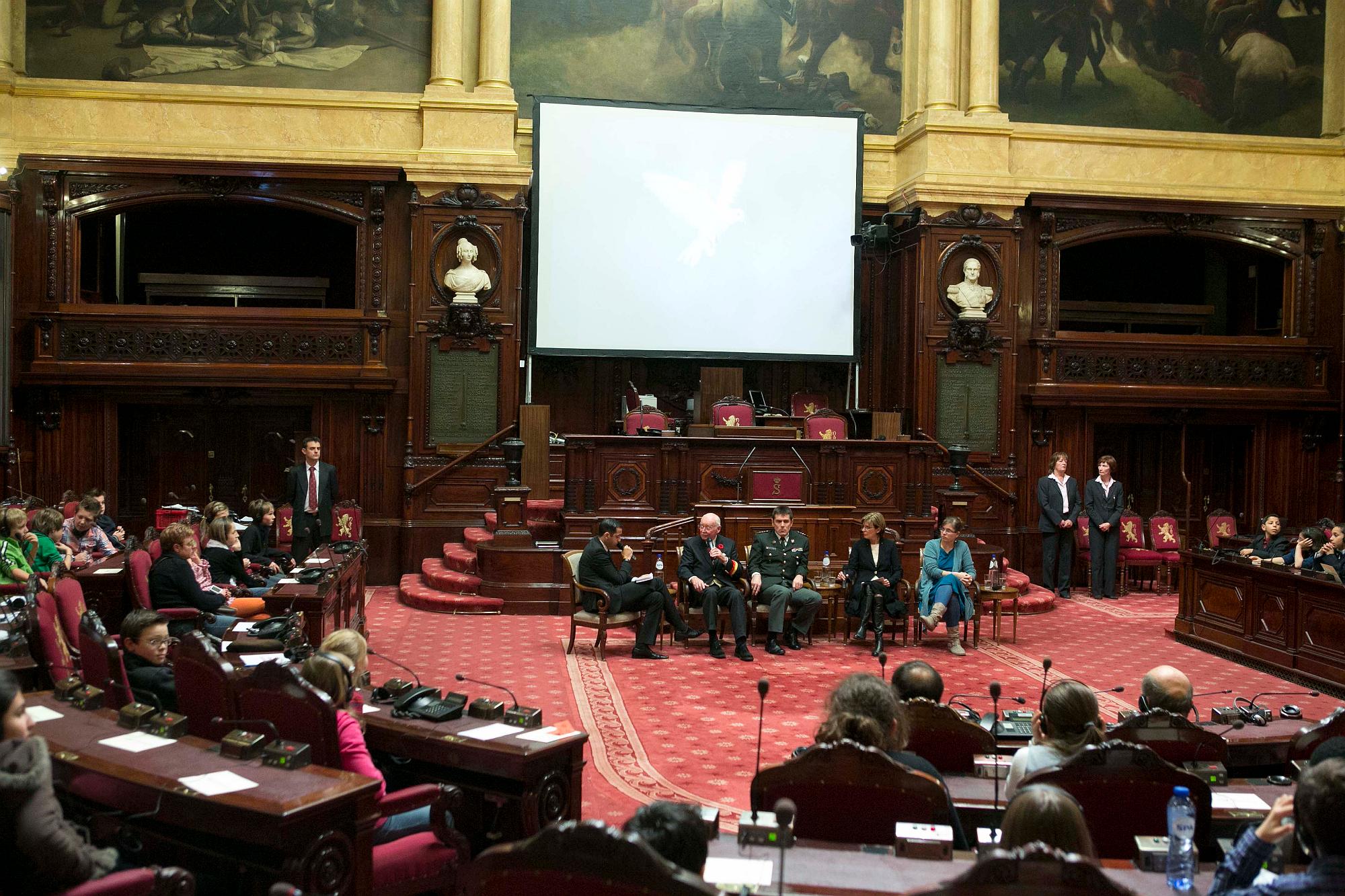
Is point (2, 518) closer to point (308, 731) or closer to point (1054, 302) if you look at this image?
point (308, 731)

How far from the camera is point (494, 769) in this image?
4.29 m

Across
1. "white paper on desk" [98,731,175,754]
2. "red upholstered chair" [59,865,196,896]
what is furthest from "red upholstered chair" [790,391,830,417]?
"red upholstered chair" [59,865,196,896]

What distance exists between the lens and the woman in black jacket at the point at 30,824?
2.87 meters

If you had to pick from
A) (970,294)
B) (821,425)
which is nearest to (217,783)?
(821,425)

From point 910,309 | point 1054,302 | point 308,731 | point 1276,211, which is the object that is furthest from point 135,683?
point 1276,211

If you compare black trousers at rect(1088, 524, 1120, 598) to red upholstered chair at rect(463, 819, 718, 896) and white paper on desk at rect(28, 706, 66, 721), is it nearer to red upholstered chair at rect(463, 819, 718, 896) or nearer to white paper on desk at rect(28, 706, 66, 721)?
white paper on desk at rect(28, 706, 66, 721)

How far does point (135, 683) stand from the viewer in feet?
16.6

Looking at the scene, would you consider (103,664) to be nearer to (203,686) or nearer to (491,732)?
(203,686)

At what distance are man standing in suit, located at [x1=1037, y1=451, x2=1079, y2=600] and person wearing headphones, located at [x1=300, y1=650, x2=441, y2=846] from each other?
9751 mm

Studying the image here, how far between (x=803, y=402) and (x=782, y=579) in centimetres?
564

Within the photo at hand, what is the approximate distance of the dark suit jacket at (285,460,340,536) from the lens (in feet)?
37.5

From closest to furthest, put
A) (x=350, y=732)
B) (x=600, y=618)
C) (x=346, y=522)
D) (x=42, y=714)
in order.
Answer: (x=350, y=732) < (x=42, y=714) < (x=600, y=618) < (x=346, y=522)

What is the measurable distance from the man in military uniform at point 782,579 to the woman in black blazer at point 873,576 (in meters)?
0.33

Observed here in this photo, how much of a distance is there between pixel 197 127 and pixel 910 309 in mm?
8264
